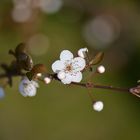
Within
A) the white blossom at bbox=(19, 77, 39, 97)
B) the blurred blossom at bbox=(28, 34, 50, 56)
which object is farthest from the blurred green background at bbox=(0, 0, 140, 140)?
the white blossom at bbox=(19, 77, 39, 97)

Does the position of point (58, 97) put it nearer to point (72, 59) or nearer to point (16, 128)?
point (16, 128)

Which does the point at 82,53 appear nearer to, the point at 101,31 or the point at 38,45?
the point at 38,45

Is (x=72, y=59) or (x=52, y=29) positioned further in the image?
(x=52, y=29)

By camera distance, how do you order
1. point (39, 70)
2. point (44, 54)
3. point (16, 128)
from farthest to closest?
point (44, 54) < point (16, 128) < point (39, 70)

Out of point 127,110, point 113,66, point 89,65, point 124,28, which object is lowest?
point 89,65

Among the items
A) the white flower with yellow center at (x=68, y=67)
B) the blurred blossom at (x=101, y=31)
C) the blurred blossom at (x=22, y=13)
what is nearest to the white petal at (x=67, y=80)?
the white flower with yellow center at (x=68, y=67)

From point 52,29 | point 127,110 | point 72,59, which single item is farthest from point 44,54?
point 72,59

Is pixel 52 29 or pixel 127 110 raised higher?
pixel 52 29

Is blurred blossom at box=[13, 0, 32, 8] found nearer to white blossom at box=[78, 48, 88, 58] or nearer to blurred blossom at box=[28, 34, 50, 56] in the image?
blurred blossom at box=[28, 34, 50, 56]
